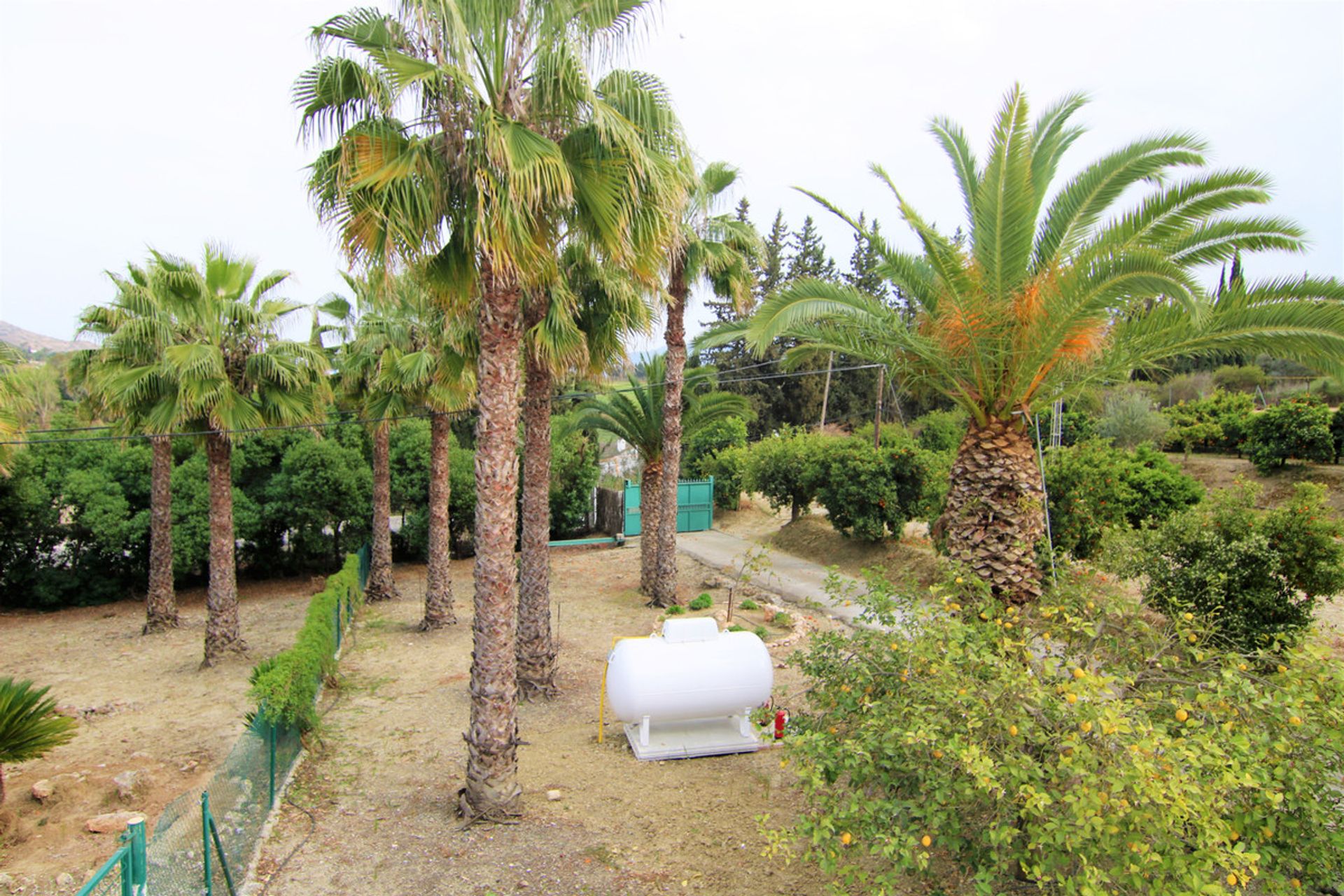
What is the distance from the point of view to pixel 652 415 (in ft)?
62.3

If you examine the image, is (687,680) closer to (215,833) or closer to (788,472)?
(215,833)

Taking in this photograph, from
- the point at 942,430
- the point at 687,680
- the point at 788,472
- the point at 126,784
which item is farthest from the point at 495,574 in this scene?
the point at 942,430

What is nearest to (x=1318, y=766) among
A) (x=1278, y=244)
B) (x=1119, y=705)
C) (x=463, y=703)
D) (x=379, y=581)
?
(x=1119, y=705)

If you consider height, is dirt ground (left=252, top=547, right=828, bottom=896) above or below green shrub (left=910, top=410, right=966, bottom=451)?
below

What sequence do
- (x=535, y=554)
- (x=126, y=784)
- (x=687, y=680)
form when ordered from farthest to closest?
(x=535, y=554) → (x=687, y=680) → (x=126, y=784)

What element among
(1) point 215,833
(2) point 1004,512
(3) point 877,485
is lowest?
(1) point 215,833

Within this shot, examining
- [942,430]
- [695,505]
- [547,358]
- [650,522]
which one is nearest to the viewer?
[547,358]

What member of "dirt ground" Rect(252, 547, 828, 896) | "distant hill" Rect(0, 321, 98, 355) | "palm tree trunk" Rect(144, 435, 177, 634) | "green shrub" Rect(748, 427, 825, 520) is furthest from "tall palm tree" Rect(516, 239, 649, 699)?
"distant hill" Rect(0, 321, 98, 355)

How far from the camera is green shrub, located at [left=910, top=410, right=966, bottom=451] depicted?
32344 mm

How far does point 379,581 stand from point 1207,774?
17.2 meters

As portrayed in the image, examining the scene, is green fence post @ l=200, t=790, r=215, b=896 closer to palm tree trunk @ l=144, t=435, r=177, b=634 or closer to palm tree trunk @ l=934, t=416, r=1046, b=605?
palm tree trunk @ l=934, t=416, r=1046, b=605

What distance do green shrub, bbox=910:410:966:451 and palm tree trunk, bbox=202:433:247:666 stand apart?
24949 millimetres

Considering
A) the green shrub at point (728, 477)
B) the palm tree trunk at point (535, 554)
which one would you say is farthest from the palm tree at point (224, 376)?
the green shrub at point (728, 477)

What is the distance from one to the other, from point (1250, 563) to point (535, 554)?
9206 mm
